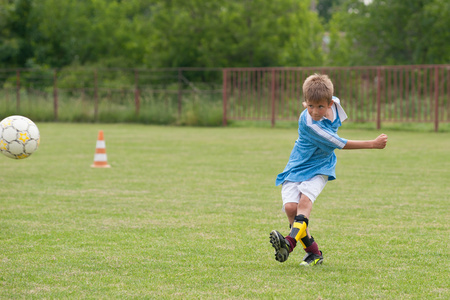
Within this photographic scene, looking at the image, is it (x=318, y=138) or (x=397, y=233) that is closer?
(x=318, y=138)

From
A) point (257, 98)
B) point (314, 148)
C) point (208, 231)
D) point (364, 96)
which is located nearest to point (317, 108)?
point (314, 148)

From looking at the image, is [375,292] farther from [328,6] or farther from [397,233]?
[328,6]

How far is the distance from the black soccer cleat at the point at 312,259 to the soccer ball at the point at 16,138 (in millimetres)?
4202

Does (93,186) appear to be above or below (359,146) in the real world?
below

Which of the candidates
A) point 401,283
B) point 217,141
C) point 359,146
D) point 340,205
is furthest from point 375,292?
point 217,141

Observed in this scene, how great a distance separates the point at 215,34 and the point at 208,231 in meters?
33.0

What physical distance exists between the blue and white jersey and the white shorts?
1.6 inches

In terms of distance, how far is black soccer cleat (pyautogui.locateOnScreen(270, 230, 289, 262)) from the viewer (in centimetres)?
477

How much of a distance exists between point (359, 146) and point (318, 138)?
0.31 metres

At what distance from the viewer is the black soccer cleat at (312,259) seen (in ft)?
16.9

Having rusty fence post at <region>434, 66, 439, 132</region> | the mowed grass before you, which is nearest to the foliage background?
rusty fence post at <region>434, 66, 439, 132</region>

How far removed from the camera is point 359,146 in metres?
4.99

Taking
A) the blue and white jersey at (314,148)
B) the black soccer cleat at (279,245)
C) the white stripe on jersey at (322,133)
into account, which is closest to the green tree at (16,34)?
the blue and white jersey at (314,148)

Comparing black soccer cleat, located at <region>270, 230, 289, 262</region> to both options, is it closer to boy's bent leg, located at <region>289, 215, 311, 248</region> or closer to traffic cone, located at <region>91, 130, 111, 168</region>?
boy's bent leg, located at <region>289, 215, 311, 248</region>
